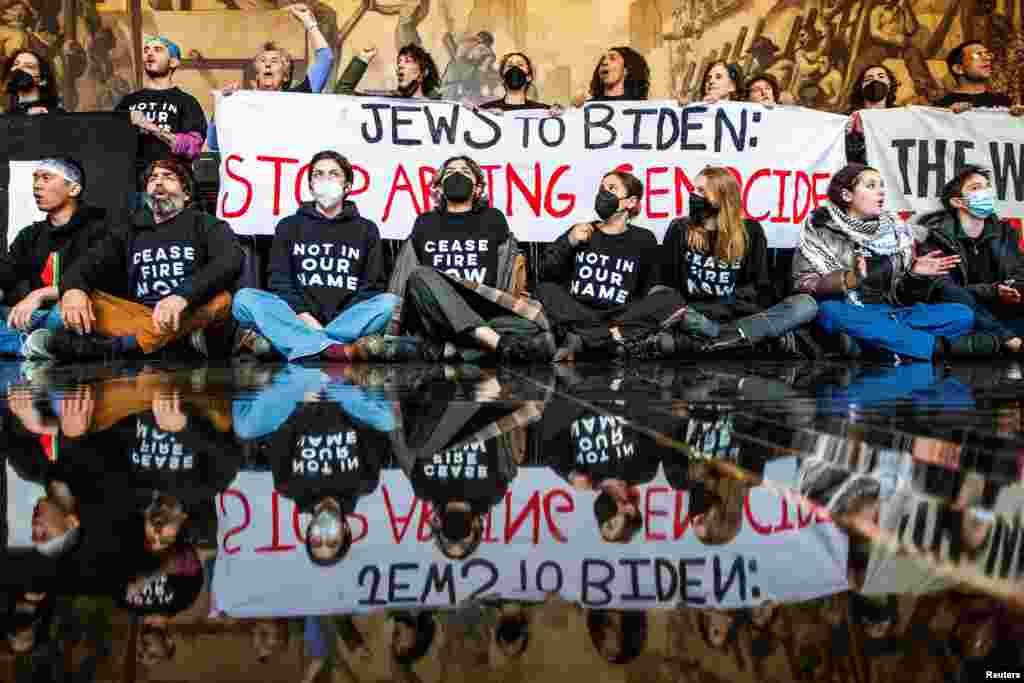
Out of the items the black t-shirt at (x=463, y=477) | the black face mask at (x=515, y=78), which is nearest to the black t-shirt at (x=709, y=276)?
the black face mask at (x=515, y=78)

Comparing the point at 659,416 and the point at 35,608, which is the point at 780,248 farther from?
the point at 35,608

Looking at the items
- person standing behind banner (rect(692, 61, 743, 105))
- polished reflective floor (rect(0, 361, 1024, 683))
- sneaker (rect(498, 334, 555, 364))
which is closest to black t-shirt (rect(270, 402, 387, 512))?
polished reflective floor (rect(0, 361, 1024, 683))

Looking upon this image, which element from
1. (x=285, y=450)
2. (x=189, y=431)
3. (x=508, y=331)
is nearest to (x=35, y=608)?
(x=285, y=450)

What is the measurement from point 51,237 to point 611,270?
8.54 ft

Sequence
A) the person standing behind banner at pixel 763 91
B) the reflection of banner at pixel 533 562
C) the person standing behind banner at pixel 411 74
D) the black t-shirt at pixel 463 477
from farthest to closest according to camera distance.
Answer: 1. the person standing behind banner at pixel 763 91
2. the person standing behind banner at pixel 411 74
3. the black t-shirt at pixel 463 477
4. the reflection of banner at pixel 533 562

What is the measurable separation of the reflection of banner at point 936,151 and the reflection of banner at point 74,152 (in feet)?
12.4

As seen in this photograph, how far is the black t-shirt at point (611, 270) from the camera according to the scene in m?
5.11

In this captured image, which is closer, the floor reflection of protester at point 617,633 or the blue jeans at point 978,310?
the floor reflection of protester at point 617,633

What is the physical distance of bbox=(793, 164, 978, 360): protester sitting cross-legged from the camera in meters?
5.03

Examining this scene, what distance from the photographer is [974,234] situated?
5.54 metres

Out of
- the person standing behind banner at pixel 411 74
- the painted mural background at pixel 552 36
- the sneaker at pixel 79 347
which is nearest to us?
the sneaker at pixel 79 347

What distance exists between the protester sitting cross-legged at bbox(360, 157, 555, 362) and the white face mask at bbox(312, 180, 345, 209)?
0.39 m

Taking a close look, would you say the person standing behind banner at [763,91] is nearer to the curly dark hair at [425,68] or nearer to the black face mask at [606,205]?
the black face mask at [606,205]

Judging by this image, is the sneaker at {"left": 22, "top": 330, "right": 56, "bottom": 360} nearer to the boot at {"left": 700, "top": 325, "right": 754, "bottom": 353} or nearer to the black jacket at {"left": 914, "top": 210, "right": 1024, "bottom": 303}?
the boot at {"left": 700, "top": 325, "right": 754, "bottom": 353}
